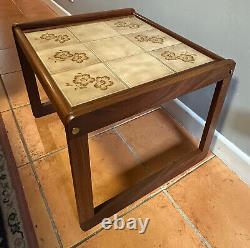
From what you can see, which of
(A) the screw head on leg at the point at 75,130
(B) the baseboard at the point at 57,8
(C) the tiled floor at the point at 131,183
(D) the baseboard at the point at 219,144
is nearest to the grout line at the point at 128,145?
(C) the tiled floor at the point at 131,183

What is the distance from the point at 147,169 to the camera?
946 mm

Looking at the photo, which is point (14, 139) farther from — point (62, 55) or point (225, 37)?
point (225, 37)

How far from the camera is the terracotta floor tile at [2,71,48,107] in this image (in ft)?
4.02

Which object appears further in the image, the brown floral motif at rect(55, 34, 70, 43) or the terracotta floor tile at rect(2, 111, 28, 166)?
the terracotta floor tile at rect(2, 111, 28, 166)

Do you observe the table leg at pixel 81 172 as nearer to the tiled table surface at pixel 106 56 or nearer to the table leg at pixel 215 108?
the tiled table surface at pixel 106 56

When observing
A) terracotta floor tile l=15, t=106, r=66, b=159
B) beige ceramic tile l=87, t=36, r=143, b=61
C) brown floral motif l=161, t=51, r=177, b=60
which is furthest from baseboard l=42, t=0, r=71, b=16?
brown floral motif l=161, t=51, r=177, b=60

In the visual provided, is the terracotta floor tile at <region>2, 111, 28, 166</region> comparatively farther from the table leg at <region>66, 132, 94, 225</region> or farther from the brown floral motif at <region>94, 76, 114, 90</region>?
the brown floral motif at <region>94, 76, 114, 90</region>

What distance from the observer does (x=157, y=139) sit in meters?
1.06

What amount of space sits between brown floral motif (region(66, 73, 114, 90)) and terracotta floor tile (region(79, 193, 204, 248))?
0.43m

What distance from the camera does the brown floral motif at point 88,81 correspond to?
0.59m

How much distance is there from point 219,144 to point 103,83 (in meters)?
0.58

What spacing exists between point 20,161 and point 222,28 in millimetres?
830

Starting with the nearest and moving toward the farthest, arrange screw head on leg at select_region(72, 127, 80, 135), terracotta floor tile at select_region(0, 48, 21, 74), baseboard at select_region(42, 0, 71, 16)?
screw head on leg at select_region(72, 127, 80, 135)
terracotta floor tile at select_region(0, 48, 21, 74)
baseboard at select_region(42, 0, 71, 16)

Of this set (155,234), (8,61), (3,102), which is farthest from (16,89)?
(155,234)
